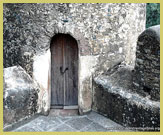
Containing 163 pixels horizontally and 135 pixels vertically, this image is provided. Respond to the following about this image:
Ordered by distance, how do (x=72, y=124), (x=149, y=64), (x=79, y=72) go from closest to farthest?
1. (x=149, y=64)
2. (x=72, y=124)
3. (x=79, y=72)

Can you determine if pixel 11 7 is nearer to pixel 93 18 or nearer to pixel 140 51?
pixel 93 18

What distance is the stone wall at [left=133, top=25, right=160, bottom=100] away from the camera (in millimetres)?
4574

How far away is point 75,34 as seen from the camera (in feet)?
18.1

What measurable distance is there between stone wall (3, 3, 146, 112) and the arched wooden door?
0.32 metres

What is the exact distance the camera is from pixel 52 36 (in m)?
5.54

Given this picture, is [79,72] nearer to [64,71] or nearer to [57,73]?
[64,71]

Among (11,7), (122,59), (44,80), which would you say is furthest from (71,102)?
(11,7)

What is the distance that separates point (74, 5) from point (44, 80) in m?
1.93

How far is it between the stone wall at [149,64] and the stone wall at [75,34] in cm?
106

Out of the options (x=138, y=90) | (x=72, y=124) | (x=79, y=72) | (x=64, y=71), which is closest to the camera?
(x=138, y=90)

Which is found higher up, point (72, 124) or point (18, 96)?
point (18, 96)

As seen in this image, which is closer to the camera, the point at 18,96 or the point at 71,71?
the point at 18,96

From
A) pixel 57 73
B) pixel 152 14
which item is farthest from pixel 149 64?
pixel 152 14

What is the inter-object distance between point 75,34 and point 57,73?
1193 mm
